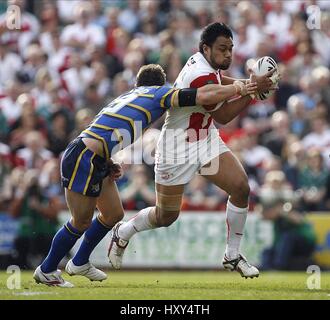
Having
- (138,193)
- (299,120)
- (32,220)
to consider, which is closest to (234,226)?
(138,193)

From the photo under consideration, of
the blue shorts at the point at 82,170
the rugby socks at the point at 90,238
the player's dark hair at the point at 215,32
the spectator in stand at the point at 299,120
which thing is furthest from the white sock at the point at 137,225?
the spectator in stand at the point at 299,120

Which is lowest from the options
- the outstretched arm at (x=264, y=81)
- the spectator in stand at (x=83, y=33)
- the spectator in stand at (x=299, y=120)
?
the spectator in stand at (x=299, y=120)

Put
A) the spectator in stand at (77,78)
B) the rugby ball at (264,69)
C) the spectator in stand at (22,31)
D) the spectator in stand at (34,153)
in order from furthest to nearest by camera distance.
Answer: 1. the spectator in stand at (22,31)
2. the spectator in stand at (77,78)
3. the spectator in stand at (34,153)
4. the rugby ball at (264,69)

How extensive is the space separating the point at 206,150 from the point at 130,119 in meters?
0.90

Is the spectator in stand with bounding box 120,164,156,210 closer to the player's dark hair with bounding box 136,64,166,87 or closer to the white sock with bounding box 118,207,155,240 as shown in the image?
the white sock with bounding box 118,207,155,240

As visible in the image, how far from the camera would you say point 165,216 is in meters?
10.2

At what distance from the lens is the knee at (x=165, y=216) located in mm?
10141

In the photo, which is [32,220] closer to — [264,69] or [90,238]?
[90,238]

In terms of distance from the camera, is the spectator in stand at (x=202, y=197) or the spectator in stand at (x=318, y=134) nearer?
the spectator in stand at (x=202, y=197)

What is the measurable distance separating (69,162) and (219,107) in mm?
1573

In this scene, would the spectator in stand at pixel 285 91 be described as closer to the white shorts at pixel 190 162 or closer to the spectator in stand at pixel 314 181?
the spectator in stand at pixel 314 181

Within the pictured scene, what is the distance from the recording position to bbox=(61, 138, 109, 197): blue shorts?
9.56 metres

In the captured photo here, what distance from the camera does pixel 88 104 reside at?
16.3 meters

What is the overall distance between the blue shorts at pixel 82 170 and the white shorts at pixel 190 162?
2.44 feet
